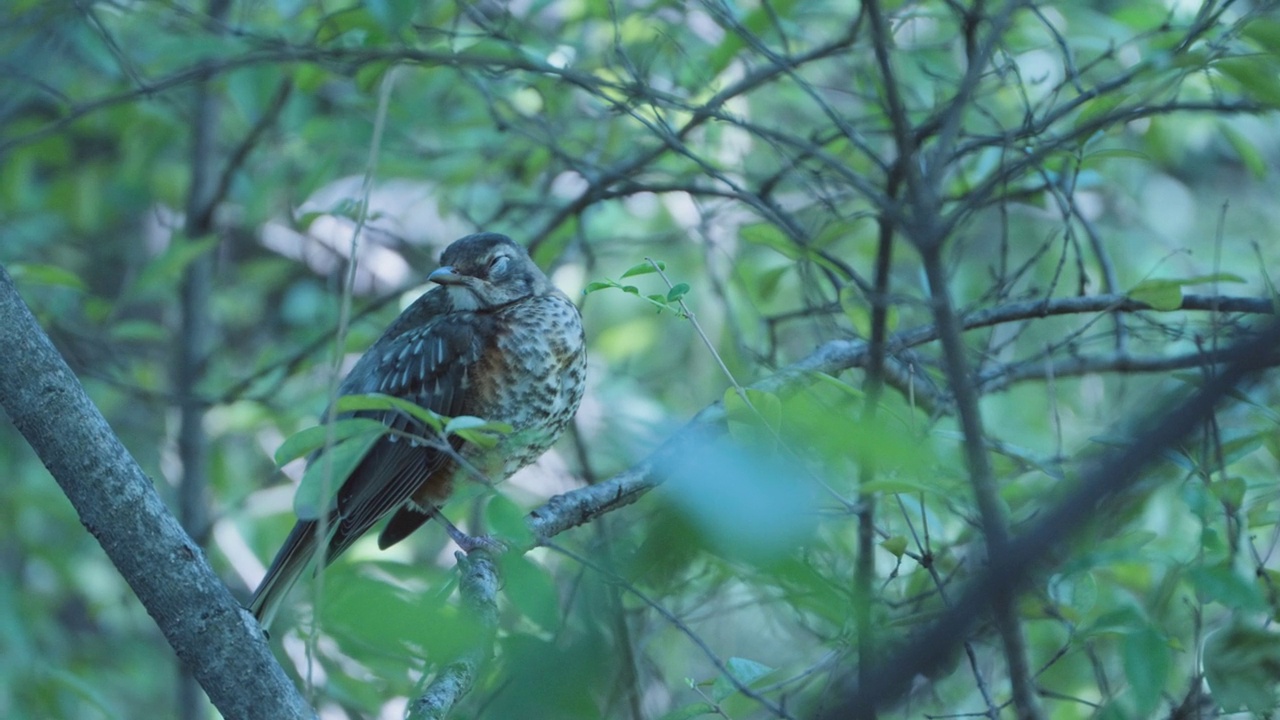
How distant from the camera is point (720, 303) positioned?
5172mm

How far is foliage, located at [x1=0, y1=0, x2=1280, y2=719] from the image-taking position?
1.60 meters

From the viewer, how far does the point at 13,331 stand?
200cm

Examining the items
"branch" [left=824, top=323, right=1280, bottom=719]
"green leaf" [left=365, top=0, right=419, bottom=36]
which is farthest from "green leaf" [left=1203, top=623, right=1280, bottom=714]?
"green leaf" [left=365, top=0, right=419, bottom=36]

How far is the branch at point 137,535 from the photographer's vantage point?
6.51ft

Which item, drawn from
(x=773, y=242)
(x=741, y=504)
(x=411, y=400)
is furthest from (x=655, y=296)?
(x=411, y=400)

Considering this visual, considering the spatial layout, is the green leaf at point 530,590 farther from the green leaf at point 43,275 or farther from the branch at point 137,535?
the green leaf at point 43,275

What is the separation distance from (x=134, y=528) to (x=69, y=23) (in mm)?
3328

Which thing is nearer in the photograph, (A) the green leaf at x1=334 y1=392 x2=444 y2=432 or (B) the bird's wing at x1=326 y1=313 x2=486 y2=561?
(A) the green leaf at x1=334 y1=392 x2=444 y2=432

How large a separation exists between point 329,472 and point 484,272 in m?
2.30

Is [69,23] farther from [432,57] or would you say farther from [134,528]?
[134,528]

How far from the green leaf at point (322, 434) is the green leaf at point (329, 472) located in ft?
0.04

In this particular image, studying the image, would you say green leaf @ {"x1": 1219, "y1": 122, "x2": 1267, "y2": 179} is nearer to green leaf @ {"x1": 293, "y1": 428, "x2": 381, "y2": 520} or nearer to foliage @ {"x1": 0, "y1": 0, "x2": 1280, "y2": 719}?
foliage @ {"x1": 0, "y1": 0, "x2": 1280, "y2": 719}

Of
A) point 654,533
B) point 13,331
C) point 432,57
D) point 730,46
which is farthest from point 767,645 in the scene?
point 654,533

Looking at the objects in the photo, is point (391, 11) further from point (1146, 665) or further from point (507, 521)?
point (1146, 665)
